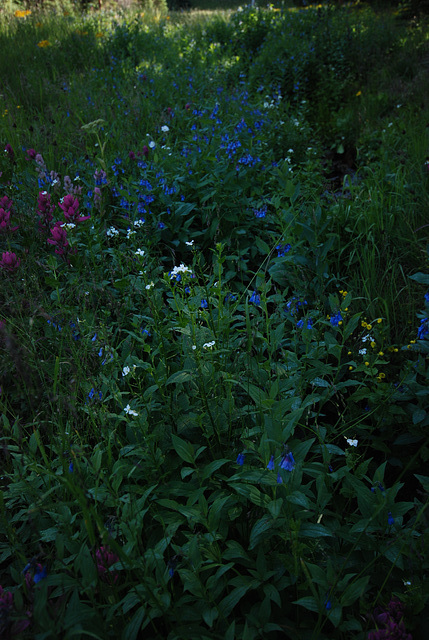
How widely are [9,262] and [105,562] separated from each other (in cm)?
149

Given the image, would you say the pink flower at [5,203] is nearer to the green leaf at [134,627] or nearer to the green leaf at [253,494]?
the green leaf at [253,494]

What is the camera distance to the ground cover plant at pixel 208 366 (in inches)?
47.7

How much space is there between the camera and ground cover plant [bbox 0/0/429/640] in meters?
1.21

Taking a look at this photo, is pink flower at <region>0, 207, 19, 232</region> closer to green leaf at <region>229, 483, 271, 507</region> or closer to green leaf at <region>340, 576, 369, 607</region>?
green leaf at <region>229, 483, 271, 507</region>

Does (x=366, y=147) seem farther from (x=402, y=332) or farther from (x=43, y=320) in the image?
(x=43, y=320)

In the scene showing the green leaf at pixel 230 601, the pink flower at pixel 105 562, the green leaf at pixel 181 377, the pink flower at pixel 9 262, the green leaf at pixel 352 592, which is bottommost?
the green leaf at pixel 230 601

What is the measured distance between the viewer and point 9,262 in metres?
2.11

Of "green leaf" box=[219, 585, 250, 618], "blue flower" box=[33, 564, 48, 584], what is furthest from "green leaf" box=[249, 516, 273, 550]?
"blue flower" box=[33, 564, 48, 584]

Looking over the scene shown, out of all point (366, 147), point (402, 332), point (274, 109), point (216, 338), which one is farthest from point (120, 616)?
point (274, 109)

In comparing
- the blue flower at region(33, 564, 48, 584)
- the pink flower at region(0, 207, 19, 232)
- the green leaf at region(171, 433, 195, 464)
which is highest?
the pink flower at region(0, 207, 19, 232)

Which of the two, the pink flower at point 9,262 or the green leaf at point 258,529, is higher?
the pink flower at point 9,262

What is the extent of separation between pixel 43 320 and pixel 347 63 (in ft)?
22.0

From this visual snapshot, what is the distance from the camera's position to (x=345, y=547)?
144cm

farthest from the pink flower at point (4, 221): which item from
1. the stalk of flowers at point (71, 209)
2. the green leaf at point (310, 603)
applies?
the green leaf at point (310, 603)
